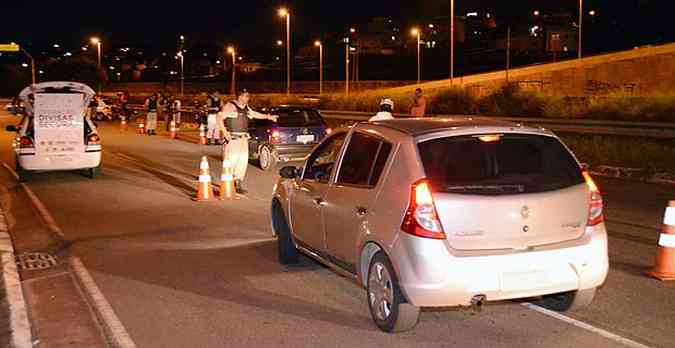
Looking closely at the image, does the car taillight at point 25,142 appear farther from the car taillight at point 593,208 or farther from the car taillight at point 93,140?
the car taillight at point 593,208

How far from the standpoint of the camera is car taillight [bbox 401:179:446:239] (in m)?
5.98

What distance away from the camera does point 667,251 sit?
804 cm

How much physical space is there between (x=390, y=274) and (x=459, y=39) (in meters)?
142

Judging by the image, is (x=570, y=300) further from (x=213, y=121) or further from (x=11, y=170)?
(x=213, y=121)

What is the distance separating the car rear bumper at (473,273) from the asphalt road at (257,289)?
1.32 feet

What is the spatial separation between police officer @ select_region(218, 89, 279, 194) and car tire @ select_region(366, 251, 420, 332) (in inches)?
335

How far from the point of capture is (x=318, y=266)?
905 cm

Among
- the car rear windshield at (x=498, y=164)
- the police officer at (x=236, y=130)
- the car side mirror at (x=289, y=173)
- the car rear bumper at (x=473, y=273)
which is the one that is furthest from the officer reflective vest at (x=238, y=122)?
the car rear bumper at (x=473, y=273)

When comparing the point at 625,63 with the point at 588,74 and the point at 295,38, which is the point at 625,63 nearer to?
the point at 588,74

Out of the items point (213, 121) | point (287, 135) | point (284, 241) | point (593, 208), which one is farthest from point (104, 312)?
point (213, 121)

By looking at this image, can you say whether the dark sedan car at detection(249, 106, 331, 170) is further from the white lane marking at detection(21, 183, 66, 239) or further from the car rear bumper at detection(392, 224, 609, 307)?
the car rear bumper at detection(392, 224, 609, 307)

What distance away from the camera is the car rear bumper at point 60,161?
57.3ft

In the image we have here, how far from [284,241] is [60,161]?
10.4m

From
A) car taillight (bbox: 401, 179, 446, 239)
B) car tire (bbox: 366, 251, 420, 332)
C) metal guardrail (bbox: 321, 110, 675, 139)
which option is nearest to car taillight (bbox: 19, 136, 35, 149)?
metal guardrail (bbox: 321, 110, 675, 139)
